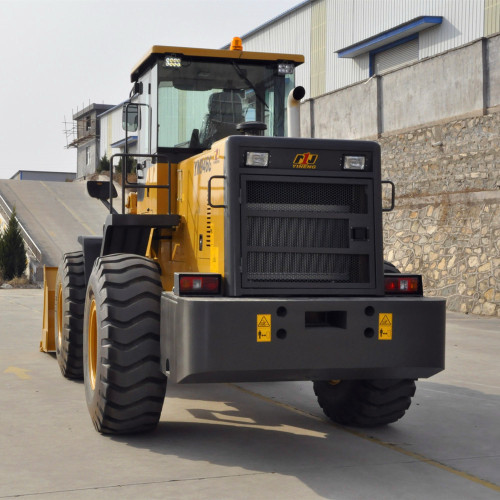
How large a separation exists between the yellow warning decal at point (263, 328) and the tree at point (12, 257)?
2589cm

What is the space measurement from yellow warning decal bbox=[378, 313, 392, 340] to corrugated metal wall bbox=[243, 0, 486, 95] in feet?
62.4

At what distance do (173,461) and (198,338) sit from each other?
92 centimetres

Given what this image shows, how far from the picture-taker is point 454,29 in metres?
25.6

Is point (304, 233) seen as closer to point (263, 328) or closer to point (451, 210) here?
point (263, 328)

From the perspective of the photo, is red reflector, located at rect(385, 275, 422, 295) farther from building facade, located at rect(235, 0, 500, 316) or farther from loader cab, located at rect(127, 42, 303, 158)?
building facade, located at rect(235, 0, 500, 316)

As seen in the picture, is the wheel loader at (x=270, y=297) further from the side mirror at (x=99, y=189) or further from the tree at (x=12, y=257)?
the tree at (x=12, y=257)

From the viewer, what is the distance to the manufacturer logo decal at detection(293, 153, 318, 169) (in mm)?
6676

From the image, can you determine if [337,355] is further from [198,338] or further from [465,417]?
[465,417]

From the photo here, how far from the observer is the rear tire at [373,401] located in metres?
7.33

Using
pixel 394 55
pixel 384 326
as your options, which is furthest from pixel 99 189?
pixel 394 55

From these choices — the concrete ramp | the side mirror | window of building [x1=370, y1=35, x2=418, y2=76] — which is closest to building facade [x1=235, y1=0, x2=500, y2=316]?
window of building [x1=370, y1=35, x2=418, y2=76]

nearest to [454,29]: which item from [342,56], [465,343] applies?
[342,56]

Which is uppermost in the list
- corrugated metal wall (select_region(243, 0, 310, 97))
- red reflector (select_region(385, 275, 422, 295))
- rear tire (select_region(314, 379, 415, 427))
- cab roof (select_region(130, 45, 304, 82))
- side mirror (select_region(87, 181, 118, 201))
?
corrugated metal wall (select_region(243, 0, 310, 97))

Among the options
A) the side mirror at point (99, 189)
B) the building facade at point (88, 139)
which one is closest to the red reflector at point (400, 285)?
the side mirror at point (99, 189)
